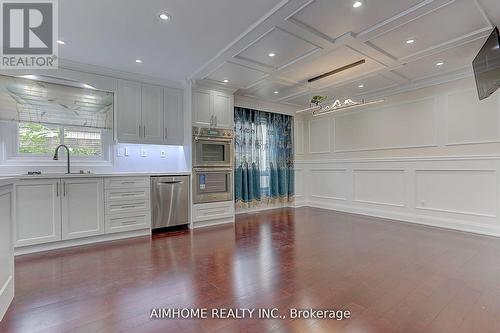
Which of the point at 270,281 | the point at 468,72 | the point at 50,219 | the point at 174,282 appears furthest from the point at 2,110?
the point at 468,72

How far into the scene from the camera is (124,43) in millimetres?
3039

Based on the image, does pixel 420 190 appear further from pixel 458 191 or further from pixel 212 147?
pixel 212 147

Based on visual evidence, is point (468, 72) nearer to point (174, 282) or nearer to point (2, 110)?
point (174, 282)

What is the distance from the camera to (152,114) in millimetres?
4223

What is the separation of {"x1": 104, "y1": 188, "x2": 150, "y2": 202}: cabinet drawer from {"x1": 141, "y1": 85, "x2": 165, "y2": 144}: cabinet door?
0.86m

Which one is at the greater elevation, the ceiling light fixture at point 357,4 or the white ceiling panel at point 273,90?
the white ceiling panel at point 273,90

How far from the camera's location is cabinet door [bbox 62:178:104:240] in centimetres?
327

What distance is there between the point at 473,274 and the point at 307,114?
4.85 m

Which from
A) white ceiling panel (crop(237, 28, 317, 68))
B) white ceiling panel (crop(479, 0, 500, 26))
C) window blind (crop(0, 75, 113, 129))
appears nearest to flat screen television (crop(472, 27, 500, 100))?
white ceiling panel (crop(479, 0, 500, 26))

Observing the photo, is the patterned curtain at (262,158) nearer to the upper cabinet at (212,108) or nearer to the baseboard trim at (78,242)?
the upper cabinet at (212,108)

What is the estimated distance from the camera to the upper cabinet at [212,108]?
14.6 ft

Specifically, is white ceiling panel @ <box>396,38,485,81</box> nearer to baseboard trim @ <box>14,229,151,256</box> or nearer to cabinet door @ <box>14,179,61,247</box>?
baseboard trim @ <box>14,229,151,256</box>

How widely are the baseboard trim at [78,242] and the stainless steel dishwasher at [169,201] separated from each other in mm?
282

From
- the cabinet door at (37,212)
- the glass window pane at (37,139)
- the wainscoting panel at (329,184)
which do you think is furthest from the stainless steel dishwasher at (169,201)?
the wainscoting panel at (329,184)
